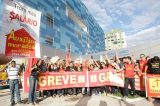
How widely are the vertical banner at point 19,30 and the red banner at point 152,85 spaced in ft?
16.4

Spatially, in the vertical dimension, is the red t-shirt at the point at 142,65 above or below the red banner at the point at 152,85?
above

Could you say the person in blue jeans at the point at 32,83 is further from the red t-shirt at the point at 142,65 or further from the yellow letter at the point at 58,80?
the red t-shirt at the point at 142,65

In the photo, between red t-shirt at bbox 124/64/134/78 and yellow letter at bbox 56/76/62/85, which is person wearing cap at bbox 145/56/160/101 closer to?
red t-shirt at bbox 124/64/134/78

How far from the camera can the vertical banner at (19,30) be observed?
7.84 metres

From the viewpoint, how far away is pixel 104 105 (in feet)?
31.6

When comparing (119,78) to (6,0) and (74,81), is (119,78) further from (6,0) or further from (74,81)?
(6,0)

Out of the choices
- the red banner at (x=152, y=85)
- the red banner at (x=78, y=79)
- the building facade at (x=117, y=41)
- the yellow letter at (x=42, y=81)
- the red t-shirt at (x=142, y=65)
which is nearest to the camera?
the red banner at (x=152, y=85)

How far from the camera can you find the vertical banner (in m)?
7.84

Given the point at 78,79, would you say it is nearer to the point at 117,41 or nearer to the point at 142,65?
the point at 142,65

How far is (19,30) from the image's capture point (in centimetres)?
842

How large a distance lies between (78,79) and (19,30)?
5.58 metres

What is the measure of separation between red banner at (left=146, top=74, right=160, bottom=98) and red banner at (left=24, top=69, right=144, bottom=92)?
75.6 inches

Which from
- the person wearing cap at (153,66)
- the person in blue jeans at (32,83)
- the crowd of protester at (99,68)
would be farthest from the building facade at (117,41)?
the person in blue jeans at (32,83)

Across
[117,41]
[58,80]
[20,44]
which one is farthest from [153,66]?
[117,41]
